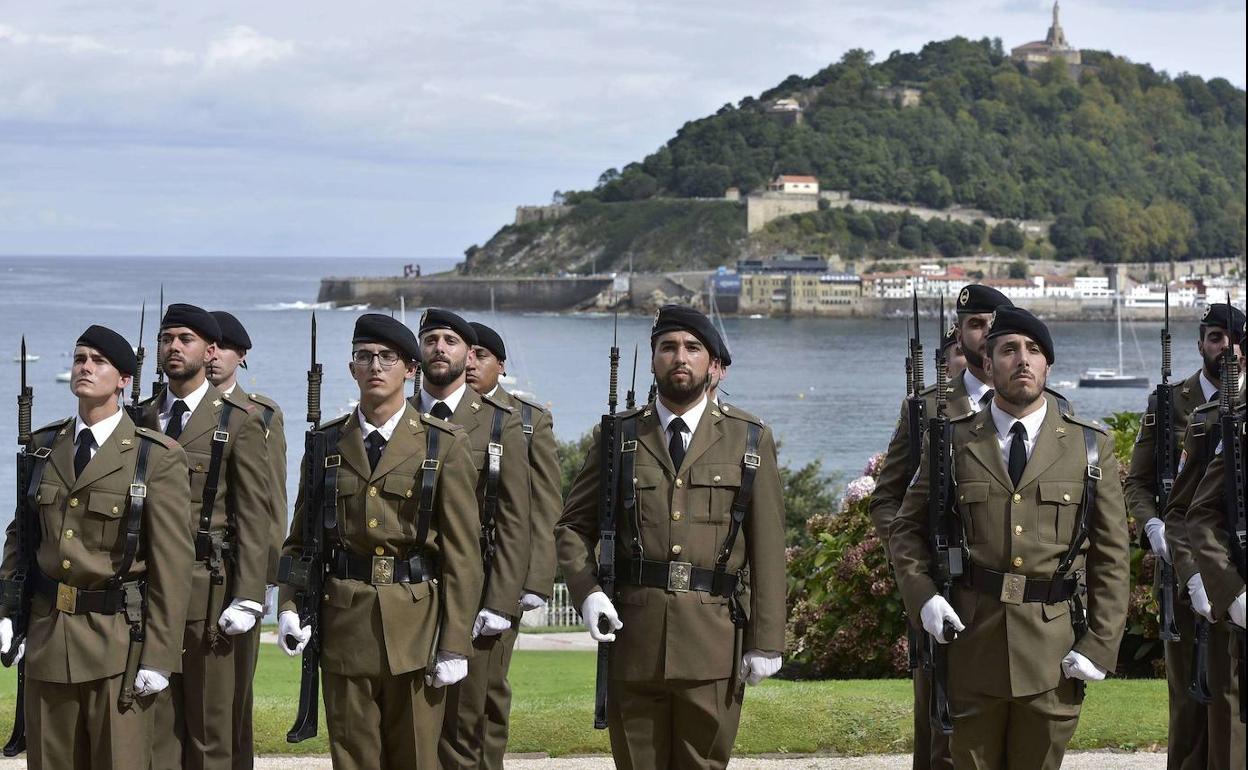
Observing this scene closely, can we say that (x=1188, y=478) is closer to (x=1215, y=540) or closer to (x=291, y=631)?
(x=1215, y=540)

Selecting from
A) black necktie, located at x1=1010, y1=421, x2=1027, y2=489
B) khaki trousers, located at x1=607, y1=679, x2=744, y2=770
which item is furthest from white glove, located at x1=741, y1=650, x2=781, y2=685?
black necktie, located at x1=1010, y1=421, x2=1027, y2=489

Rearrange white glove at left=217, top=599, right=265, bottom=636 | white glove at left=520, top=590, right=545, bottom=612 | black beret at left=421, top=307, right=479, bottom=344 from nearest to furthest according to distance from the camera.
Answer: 1. white glove at left=217, top=599, right=265, bottom=636
2. white glove at left=520, top=590, right=545, bottom=612
3. black beret at left=421, top=307, right=479, bottom=344

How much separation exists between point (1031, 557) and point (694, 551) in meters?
1.39

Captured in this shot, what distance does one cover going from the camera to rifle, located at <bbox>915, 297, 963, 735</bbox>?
24.8 feet

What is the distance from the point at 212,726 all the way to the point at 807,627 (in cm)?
707

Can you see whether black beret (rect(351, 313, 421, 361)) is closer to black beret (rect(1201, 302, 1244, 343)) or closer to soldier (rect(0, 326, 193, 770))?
soldier (rect(0, 326, 193, 770))

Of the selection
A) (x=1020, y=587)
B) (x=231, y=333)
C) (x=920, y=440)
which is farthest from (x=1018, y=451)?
(x=231, y=333)

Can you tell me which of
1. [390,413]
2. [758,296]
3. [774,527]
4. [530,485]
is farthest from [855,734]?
[758,296]

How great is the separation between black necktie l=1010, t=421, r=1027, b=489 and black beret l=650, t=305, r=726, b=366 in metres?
1.28

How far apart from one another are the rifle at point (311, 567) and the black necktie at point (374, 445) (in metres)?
0.16

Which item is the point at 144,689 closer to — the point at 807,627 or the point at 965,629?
the point at 965,629

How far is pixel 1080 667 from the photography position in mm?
7352

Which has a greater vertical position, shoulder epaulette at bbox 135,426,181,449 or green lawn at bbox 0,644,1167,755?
shoulder epaulette at bbox 135,426,181,449

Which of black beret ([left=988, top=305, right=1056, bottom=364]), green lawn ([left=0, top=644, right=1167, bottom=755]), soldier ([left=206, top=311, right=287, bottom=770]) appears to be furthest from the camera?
green lawn ([left=0, top=644, right=1167, bottom=755])
